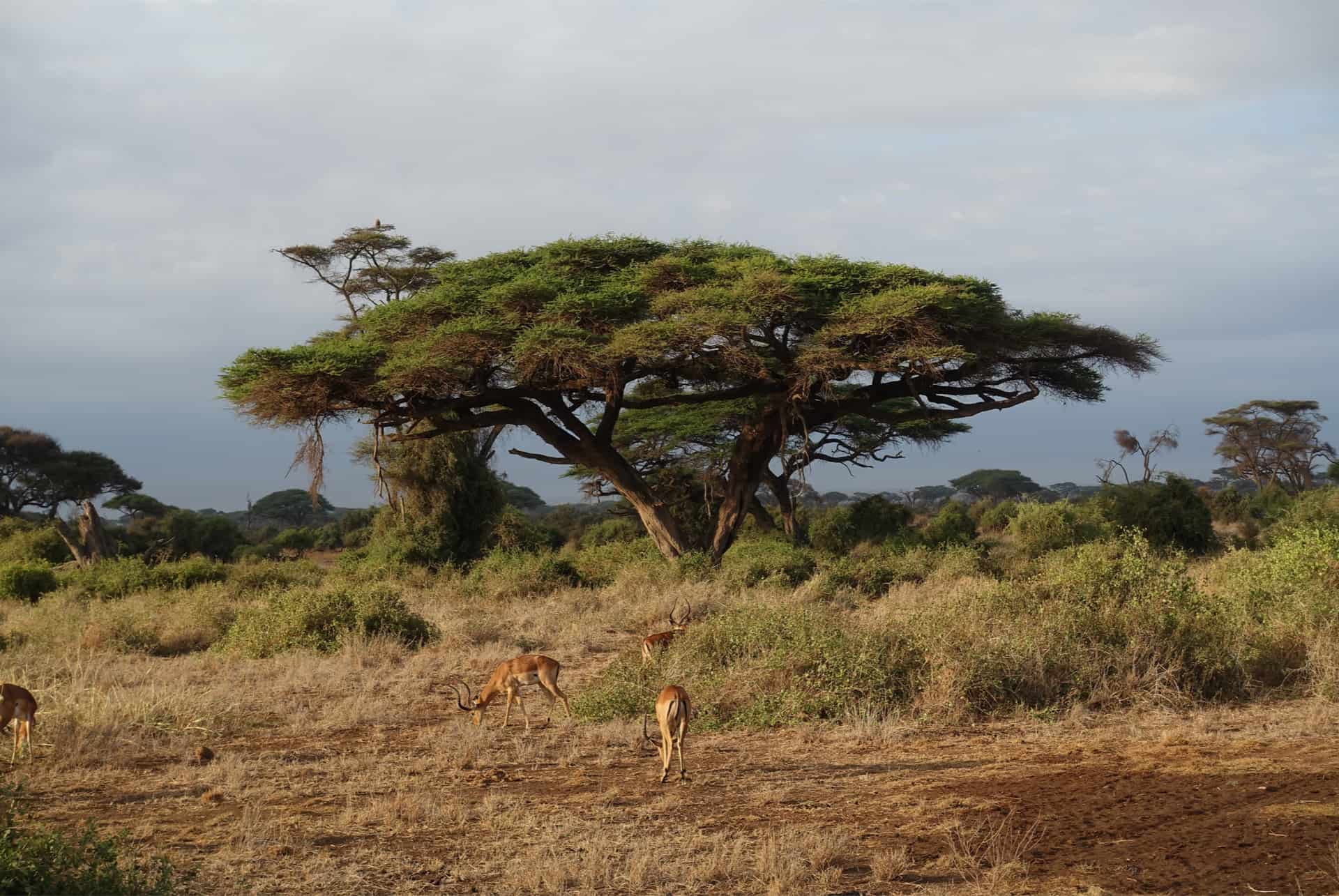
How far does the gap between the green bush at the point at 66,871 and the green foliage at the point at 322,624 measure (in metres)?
7.51

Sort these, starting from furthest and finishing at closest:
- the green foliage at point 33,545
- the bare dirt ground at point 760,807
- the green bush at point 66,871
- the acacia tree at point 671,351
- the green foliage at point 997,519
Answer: the green foliage at point 997,519, the green foliage at point 33,545, the acacia tree at point 671,351, the bare dirt ground at point 760,807, the green bush at point 66,871

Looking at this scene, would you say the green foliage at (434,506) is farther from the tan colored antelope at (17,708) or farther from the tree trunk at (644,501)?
the tan colored antelope at (17,708)

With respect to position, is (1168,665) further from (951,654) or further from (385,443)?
(385,443)

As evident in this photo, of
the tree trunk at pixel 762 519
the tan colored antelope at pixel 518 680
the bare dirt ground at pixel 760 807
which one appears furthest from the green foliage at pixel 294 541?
the bare dirt ground at pixel 760 807

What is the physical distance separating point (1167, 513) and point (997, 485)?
126 feet

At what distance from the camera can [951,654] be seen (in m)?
8.48

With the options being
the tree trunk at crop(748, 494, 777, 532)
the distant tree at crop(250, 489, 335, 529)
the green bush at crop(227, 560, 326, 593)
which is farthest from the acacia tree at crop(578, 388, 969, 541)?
the distant tree at crop(250, 489, 335, 529)

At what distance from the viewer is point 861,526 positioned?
87.5 ft

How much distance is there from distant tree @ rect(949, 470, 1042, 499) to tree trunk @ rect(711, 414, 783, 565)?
4106 cm

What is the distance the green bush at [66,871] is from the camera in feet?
13.5

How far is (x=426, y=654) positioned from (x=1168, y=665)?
23.6 ft

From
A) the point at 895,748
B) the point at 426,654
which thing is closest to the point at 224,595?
the point at 426,654

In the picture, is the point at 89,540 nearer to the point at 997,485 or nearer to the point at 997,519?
the point at 997,519

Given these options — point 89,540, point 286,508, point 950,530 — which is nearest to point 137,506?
point 286,508
